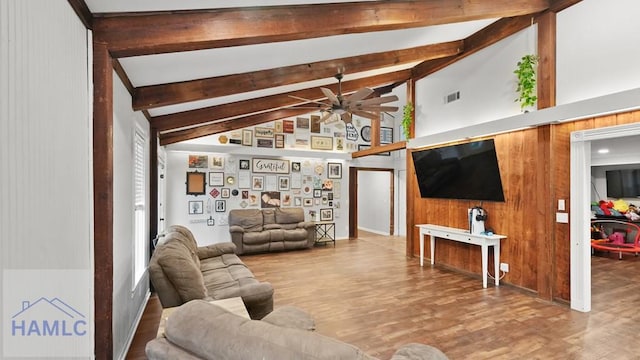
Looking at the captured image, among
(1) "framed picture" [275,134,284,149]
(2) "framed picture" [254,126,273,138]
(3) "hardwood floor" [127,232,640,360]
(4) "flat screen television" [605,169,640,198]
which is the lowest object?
(3) "hardwood floor" [127,232,640,360]

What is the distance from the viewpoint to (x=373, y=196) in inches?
420

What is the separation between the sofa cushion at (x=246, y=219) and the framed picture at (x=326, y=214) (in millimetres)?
1859

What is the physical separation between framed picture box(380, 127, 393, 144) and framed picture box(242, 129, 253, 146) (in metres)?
4.04

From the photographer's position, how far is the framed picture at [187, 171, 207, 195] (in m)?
7.31

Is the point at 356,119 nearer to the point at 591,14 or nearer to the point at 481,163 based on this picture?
the point at 481,163

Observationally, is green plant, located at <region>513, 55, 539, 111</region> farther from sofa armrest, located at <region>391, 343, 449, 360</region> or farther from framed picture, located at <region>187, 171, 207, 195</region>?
framed picture, located at <region>187, 171, 207, 195</region>

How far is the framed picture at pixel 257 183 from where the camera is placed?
25.8ft

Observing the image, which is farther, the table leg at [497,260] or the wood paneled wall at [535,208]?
the table leg at [497,260]

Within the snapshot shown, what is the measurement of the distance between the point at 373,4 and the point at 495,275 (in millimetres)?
4187

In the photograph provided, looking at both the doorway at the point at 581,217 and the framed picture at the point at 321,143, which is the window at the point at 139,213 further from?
the doorway at the point at 581,217

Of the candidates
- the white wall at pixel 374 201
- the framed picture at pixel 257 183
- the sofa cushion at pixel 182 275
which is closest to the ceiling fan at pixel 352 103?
the sofa cushion at pixel 182 275

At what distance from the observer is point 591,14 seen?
354 centimetres

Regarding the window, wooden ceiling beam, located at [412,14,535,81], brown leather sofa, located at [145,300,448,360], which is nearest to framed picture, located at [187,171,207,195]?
the window

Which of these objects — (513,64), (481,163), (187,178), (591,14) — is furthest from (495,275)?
(187,178)
